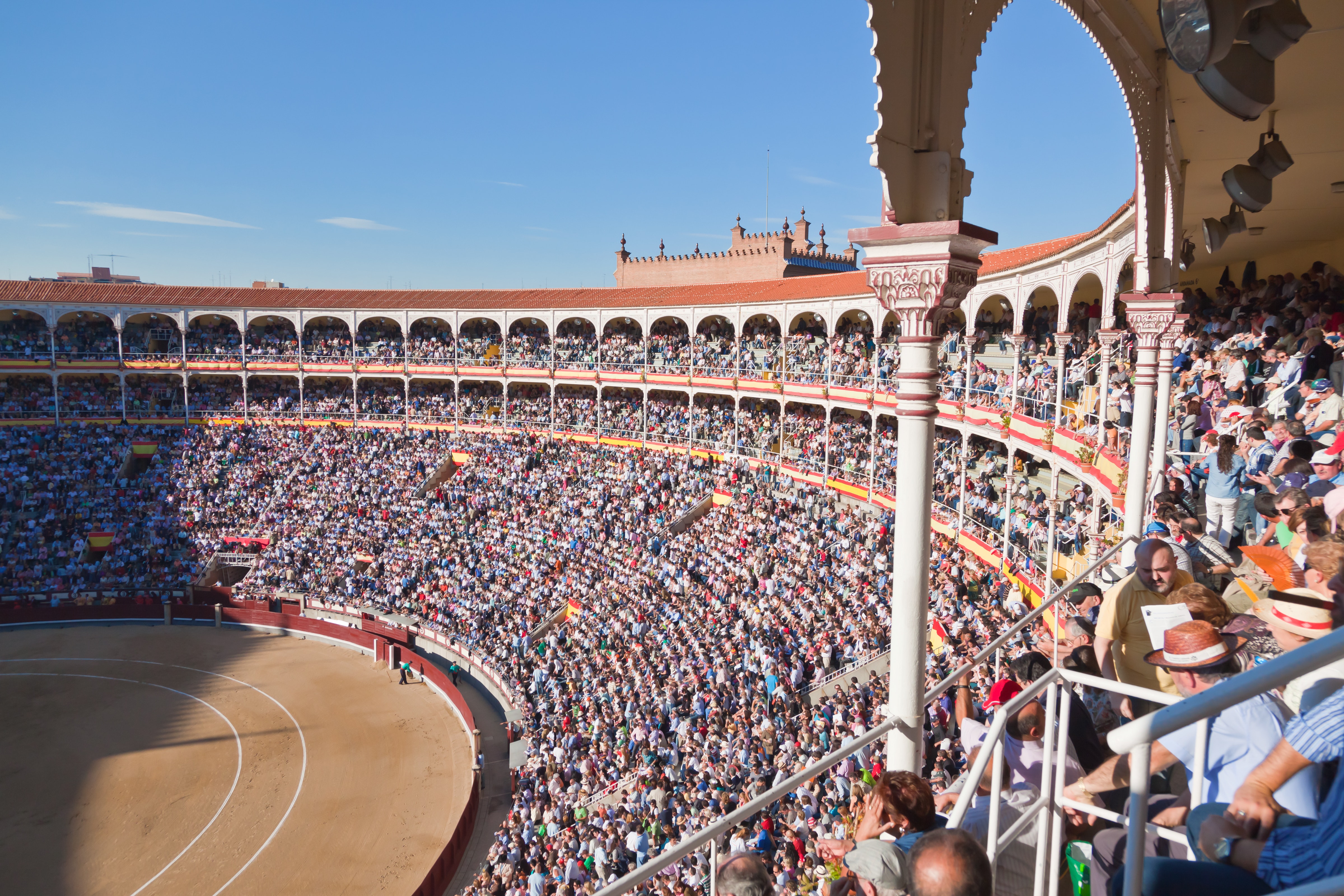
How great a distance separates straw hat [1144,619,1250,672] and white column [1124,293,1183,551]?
22.3ft

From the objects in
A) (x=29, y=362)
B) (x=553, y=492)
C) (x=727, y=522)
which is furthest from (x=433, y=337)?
(x=727, y=522)

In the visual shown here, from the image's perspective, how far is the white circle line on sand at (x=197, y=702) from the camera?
48.4 feet

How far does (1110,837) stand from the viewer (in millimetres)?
2848

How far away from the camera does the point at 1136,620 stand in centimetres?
460

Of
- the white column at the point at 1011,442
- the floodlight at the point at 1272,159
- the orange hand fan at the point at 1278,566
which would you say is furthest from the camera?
the white column at the point at 1011,442

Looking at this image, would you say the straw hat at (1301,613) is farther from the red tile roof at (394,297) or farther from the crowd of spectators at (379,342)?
the crowd of spectators at (379,342)

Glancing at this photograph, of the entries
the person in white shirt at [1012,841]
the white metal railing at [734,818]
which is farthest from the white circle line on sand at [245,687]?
the person in white shirt at [1012,841]

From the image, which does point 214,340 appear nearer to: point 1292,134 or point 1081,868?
point 1292,134

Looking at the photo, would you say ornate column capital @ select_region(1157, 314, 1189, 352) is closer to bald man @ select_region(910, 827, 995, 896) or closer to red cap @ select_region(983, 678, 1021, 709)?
red cap @ select_region(983, 678, 1021, 709)

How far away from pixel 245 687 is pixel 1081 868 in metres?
24.7

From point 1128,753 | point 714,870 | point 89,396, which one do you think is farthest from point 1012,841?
point 89,396

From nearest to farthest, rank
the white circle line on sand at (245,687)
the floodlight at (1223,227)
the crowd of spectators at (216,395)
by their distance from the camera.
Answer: the floodlight at (1223,227), the white circle line on sand at (245,687), the crowd of spectators at (216,395)

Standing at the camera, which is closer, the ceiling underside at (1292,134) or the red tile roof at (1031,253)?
the ceiling underside at (1292,134)

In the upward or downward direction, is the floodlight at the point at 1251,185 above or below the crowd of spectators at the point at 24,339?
below
